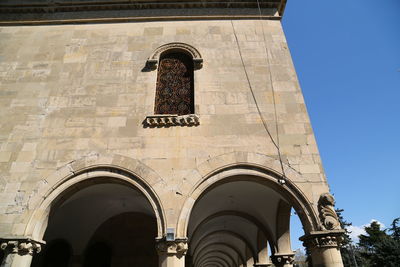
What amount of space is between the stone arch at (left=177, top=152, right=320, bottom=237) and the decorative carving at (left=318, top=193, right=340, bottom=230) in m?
0.18

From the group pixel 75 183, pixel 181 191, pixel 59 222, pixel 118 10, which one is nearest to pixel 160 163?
pixel 181 191

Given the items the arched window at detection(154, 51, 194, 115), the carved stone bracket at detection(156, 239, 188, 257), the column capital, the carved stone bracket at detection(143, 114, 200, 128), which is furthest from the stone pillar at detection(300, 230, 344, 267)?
the arched window at detection(154, 51, 194, 115)

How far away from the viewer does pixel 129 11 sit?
28.6 ft

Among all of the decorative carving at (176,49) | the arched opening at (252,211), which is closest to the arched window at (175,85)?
the decorative carving at (176,49)

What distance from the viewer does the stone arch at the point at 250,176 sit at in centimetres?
575

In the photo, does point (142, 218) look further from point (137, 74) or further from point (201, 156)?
point (137, 74)

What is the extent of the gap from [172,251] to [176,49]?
547 centimetres

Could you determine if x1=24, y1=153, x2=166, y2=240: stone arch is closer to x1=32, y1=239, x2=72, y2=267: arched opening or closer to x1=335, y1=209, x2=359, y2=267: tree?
x1=32, y1=239, x2=72, y2=267: arched opening

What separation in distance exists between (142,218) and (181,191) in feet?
13.0

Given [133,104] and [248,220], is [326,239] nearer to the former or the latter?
[248,220]

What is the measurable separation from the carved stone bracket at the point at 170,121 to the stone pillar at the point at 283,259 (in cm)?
476

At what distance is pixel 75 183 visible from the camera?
Result: 6051 millimetres

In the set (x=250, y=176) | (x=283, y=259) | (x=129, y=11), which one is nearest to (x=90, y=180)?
(x=250, y=176)

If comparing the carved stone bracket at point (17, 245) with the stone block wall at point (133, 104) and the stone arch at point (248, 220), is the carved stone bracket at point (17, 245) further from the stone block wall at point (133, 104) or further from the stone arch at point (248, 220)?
the stone arch at point (248, 220)
